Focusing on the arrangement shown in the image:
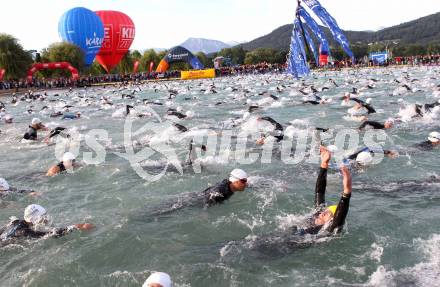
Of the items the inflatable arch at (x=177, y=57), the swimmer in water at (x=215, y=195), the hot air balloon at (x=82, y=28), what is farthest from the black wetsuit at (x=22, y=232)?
the inflatable arch at (x=177, y=57)

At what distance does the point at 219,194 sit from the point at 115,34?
6729cm

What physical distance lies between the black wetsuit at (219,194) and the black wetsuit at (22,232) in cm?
249

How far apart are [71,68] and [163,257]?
59.8 meters

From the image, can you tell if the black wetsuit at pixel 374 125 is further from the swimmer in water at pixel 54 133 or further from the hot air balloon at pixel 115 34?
the hot air balloon at pixel 115 34

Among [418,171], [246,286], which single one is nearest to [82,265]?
[246,286]

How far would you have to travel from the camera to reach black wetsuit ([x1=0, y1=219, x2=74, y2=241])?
6891 millimetres

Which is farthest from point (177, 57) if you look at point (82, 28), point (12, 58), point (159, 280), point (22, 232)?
point (159, 280)

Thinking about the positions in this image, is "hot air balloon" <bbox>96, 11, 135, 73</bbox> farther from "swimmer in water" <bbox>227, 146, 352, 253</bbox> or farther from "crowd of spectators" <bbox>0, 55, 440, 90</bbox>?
"swimmer in water" <bbox>227, 146, 352, 253</bbox>

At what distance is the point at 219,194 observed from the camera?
8055 mm

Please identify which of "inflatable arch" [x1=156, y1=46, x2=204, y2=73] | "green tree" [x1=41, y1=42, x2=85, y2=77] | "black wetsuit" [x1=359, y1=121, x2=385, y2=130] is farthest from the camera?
"inflatable arch" [x1=156, y1=46, x2=204, y2=73]

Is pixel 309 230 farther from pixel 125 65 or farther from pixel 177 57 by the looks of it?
pixel 125 65

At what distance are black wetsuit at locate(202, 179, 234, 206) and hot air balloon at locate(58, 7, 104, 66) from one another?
62521 millimetres

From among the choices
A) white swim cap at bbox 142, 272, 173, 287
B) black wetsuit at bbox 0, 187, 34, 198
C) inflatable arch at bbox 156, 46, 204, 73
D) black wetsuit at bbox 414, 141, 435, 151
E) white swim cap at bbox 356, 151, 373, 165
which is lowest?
black wetsuit at bbox 0, 187, 34, 198

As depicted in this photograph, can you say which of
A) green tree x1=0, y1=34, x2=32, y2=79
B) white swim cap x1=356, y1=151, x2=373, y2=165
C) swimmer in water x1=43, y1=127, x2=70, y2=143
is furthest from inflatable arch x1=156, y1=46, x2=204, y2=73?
white swim cap x1=356, y1=151, x2=373, y2=165
